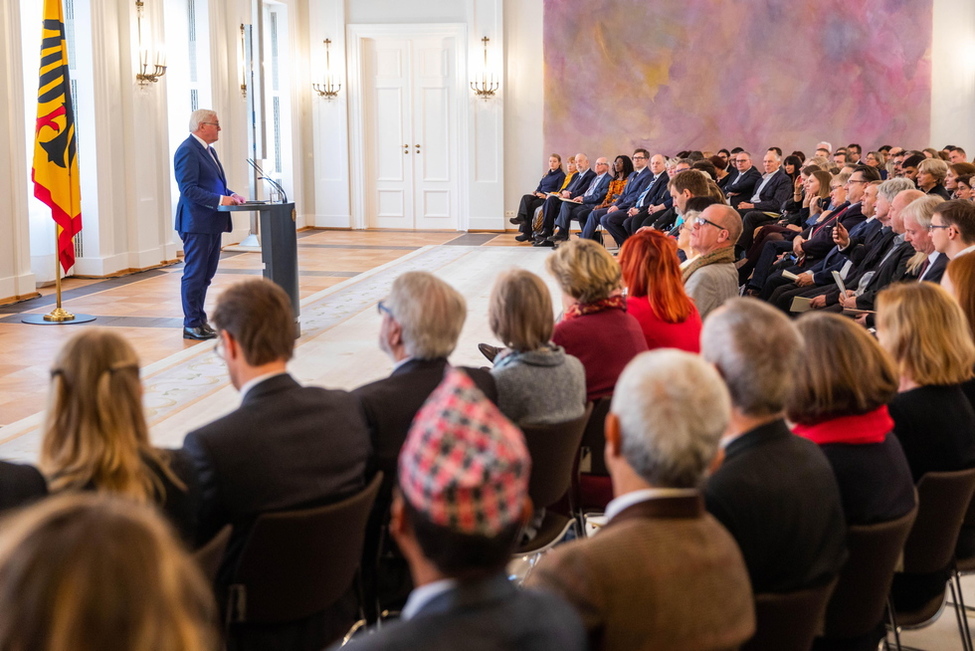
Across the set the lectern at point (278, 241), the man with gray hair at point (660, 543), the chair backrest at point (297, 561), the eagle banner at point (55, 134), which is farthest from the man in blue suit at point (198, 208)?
the man with gray hair at point (660, 543)

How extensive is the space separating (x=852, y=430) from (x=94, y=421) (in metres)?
1.60

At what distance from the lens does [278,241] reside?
739 centimetres

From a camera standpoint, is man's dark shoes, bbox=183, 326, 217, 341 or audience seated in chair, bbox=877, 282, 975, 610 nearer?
audience seated in chair, bbox=877, 282, 975, 610

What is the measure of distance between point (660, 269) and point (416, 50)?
12.3 meters

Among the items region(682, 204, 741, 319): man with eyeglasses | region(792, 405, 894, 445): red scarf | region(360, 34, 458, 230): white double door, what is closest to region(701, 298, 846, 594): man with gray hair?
region(792, 405, 894, 445): red scarf

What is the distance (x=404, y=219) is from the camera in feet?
53.2

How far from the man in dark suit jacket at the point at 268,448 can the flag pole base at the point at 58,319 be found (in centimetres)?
595

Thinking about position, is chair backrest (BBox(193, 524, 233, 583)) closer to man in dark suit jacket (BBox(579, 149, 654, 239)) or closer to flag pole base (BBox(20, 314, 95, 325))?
flag pole base (BBox(20, 314, 95, 325))

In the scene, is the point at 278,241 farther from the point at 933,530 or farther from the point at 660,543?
the point at 660,543

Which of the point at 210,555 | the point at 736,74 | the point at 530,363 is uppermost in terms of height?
the point at 736,74

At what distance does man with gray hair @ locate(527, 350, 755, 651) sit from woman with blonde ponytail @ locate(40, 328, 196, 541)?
2.81ft

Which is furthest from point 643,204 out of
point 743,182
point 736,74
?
point 736,74

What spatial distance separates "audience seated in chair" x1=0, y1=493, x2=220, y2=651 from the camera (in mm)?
880

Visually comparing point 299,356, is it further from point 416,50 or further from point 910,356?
point 416,50
